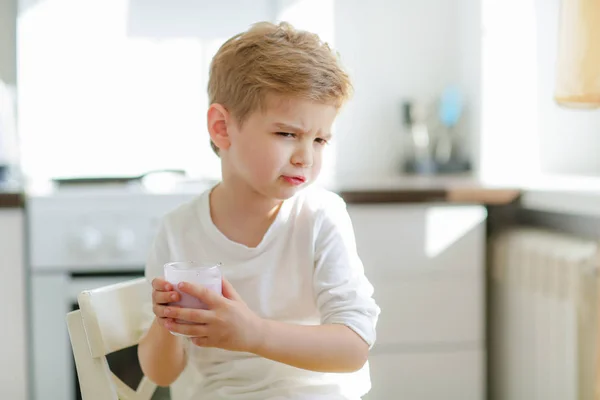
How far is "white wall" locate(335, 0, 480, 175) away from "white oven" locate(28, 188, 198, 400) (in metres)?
0.97

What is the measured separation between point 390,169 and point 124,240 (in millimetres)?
1180

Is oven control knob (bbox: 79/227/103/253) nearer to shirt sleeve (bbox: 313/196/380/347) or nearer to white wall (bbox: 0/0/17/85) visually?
white wall (bbox: 0/0/17/85)

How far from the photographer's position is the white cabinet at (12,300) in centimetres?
209

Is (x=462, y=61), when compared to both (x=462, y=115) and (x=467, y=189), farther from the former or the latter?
(x=467, y=189)

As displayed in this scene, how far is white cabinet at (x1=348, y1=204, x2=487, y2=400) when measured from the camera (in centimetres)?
221

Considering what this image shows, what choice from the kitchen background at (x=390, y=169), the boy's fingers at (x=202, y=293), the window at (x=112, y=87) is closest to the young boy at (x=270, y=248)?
the boy's fingers at (x=202, y=293)

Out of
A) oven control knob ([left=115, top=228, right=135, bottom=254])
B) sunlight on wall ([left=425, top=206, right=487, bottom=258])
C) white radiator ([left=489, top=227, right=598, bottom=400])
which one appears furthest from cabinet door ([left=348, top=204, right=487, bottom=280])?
oven control knob ([left=115, top=228, right=135, bottom=254])

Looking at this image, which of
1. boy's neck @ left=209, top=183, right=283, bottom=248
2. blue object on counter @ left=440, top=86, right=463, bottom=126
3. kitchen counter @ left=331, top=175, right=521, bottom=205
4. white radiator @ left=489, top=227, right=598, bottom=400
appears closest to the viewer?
boy's neck @ left=209, top=183, right=283, bottom=248

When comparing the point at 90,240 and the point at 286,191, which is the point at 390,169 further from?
the point at 286,191

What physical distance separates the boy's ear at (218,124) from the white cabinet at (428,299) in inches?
42.7

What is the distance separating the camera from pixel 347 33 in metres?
2.88

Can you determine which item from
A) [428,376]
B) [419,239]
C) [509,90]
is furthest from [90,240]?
[509,90]

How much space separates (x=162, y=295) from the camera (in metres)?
0.96

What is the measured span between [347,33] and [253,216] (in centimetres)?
179
